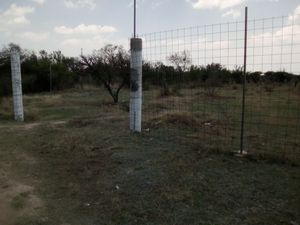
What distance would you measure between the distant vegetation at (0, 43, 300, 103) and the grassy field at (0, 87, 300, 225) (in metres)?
1.20

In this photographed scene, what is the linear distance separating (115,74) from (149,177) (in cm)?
962

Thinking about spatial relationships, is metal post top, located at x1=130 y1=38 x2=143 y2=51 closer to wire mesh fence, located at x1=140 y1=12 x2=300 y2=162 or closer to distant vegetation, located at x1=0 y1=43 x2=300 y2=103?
wire mesh fence, located at x1=140 y1=12 x2=300 y2=162

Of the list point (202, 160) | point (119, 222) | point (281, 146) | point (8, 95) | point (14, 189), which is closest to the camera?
point (119, 222)

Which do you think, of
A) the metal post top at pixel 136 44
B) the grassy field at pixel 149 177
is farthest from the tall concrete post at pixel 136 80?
the grassy field at pixel 149 177

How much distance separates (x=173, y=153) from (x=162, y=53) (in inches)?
79.6

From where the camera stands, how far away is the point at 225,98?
1173cm

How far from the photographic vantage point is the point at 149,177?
143 inches

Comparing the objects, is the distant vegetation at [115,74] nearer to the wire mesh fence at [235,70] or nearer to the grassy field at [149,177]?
the wire mesh fence at [235,70]

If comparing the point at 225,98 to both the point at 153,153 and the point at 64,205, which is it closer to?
the point at 153,153

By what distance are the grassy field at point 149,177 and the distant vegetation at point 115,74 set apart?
1196 millimetres

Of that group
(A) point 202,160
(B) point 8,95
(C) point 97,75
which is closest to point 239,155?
(A) point 202,160

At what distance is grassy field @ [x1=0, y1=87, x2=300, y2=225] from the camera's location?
9.23 ft

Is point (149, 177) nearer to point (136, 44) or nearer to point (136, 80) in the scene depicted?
point (136, 80)

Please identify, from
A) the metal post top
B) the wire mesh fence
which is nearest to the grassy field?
the wire mesh fence
